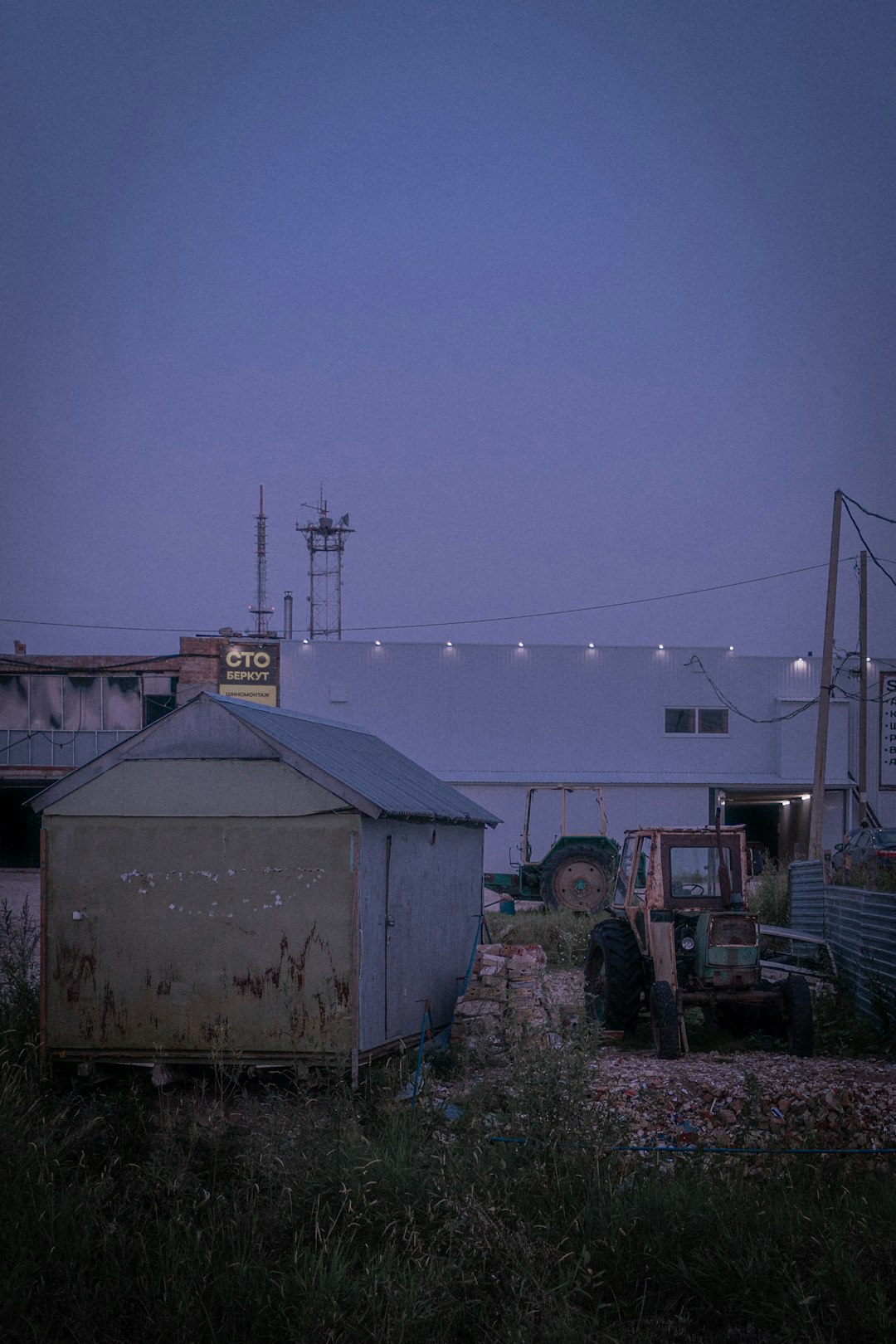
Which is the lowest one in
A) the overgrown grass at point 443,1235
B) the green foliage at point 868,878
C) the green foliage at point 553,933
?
the green foliage at point 553,933

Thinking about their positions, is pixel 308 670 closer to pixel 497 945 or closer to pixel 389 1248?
pixel 497 945

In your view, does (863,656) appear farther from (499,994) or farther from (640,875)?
(499,994)

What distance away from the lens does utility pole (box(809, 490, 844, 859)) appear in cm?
2019

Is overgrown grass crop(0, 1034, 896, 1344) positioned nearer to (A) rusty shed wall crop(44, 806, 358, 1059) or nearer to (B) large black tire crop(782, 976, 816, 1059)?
(A) rusty shed wall crop(44, 806, 358, 1059)

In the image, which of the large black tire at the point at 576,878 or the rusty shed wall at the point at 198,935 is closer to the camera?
the rusty shed wall at the point at 198,935

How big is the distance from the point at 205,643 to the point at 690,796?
1463 centimetres

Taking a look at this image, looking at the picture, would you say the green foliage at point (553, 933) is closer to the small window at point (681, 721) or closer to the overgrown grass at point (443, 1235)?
the overgrown grass at point (443, 1235)

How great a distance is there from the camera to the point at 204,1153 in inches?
261

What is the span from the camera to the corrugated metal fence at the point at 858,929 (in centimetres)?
1057

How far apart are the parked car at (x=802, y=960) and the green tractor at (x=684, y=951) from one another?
130cm

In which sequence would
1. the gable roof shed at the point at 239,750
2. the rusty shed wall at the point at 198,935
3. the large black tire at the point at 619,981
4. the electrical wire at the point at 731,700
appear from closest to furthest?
the rusty shed wall at the point at 198,935 → the gable roof shed at the point at 239,750 → the large black tire at the point at 619,981 → the electrical wire at the point at 731,700

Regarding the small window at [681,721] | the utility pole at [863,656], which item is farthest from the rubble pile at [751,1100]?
the small window at [681,721]

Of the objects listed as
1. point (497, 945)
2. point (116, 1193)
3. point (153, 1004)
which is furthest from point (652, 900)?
point (116, 1193)

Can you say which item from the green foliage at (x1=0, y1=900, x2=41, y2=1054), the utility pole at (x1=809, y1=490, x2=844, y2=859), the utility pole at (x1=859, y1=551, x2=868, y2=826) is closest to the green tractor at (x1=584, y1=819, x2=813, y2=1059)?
the green foliage at (x1=0, y1=900, x2=41, y2=1054)
